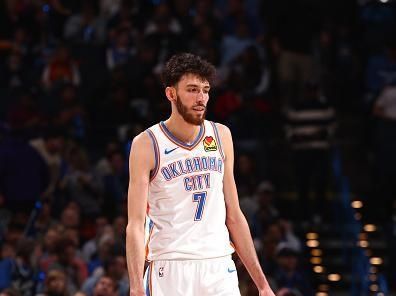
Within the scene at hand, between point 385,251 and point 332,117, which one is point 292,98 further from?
point 385,251

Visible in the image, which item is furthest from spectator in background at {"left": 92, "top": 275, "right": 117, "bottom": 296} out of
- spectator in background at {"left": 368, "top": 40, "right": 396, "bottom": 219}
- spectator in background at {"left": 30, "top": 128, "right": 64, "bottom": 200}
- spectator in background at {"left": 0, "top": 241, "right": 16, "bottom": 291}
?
spectator in background at {"left": 368, "top": 40, "right": 396, "bottom": 219}

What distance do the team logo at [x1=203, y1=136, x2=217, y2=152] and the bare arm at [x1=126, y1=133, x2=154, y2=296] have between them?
0.38 m

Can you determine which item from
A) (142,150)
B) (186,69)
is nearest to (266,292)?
(142,150)

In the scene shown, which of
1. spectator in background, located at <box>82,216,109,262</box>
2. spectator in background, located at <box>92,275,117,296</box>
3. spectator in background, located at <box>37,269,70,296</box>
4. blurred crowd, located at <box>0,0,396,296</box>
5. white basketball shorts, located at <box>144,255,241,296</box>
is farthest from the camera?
spectator in background, located at <box>82,216,109,262</box>

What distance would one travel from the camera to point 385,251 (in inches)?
537

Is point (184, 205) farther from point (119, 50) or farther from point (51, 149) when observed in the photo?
point (119, 50)

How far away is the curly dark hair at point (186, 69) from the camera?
6457mm

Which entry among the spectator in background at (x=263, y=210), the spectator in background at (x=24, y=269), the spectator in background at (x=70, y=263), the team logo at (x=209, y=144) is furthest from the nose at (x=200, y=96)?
the spectator in background at (x=263, y=210)

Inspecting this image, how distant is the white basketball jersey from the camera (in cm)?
641

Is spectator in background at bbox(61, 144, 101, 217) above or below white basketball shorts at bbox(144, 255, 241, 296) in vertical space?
above

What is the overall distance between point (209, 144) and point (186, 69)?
52 centimetres

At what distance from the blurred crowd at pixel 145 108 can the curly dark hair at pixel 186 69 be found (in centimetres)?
427

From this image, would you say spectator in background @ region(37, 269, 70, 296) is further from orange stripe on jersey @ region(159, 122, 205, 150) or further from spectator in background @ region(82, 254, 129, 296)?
orange stripe on jersey @ region(159, 122, 205, 150)

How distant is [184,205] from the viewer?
644 centimetres
